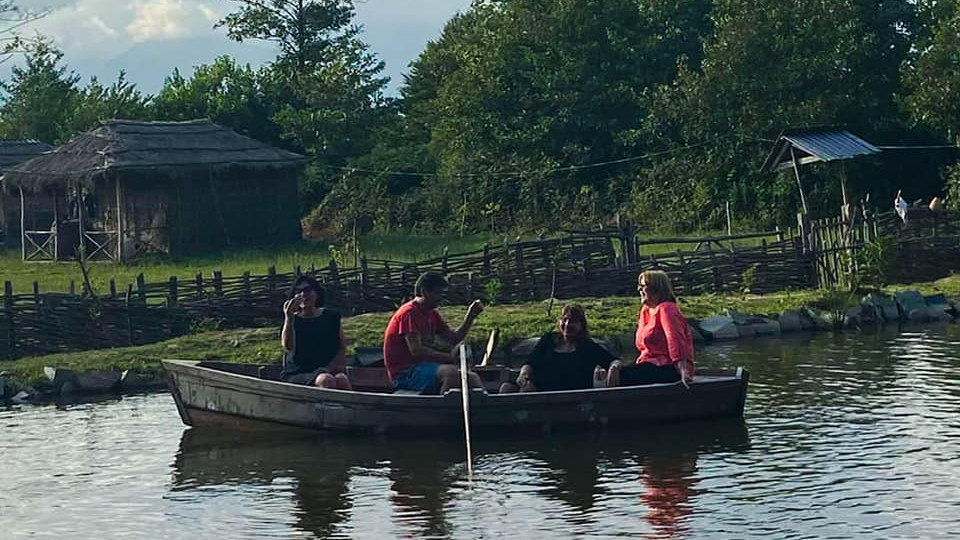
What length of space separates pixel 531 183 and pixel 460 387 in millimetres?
30401

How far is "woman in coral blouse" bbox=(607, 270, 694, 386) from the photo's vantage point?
15.6 metres

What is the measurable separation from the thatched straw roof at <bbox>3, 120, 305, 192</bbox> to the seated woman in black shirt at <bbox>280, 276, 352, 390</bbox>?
2303 cm

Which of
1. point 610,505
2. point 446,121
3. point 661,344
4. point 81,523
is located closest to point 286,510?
point 81,523

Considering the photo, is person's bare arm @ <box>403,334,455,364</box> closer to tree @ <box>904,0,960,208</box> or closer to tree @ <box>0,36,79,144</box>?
tree @ <box>904,0,960,208</box>

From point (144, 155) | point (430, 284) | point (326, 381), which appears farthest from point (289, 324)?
point (144, 155)

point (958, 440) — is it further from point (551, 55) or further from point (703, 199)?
point (551, 55)

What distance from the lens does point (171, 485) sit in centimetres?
1489

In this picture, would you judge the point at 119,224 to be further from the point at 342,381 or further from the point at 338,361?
the point at 342,381

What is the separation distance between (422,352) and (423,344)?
0.08 metres

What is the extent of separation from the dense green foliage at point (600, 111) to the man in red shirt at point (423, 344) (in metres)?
18.2

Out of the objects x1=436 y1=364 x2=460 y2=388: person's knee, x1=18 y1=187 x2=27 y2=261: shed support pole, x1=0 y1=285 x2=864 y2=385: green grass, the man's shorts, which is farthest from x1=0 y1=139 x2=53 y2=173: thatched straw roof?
x1=436 y1=364 x2=460 y2=388: person's knee

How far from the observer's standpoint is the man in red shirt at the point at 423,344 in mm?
15945

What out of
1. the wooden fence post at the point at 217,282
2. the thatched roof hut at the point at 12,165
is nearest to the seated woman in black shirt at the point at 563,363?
the wooden fence post at the point at 217,282

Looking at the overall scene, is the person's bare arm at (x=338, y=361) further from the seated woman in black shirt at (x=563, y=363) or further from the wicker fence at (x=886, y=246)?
the wicker fence at (x=886, y=246)
